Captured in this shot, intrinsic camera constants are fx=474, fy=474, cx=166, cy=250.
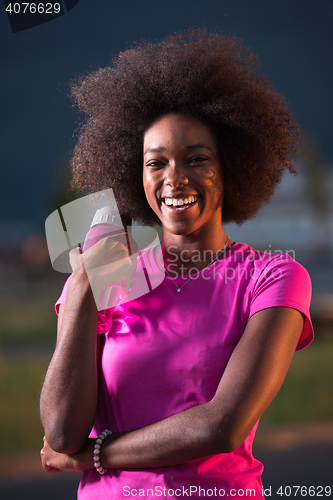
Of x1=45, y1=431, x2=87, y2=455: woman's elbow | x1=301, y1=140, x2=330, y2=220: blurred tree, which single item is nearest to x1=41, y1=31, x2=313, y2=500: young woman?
x1=45, y1=431, x2=87, y2=455: woman's elbow

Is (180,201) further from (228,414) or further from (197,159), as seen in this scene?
(228,414)

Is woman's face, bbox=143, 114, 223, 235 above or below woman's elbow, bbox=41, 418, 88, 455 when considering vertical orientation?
above

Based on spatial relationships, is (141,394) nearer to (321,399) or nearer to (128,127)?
(128,127)

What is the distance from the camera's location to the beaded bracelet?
940 millimetres

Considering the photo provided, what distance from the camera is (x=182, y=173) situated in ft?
3.45

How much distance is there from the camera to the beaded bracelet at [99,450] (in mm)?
940

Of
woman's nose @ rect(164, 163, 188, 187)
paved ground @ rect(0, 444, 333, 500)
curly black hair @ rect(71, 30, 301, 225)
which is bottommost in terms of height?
paved ground @ rect(0, 444, 333, 500)

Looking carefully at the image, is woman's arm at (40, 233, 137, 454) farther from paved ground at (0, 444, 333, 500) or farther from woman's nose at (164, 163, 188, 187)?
paved ground at (0, 444, 333, 500)

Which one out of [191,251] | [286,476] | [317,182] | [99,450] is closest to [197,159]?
[191,251]

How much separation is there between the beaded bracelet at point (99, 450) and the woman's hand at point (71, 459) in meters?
0.01

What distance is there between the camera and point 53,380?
0.96 metres

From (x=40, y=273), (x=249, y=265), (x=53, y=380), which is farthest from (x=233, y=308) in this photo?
(x=40, y=273)

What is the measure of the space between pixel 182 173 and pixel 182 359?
1.32ft

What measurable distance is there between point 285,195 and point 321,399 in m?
2.09
